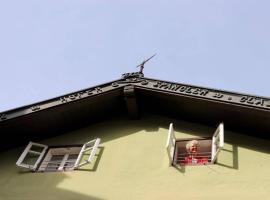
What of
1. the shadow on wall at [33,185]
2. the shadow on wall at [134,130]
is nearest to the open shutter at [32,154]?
the shadow on wall at [33,185]

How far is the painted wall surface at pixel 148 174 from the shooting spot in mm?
9188

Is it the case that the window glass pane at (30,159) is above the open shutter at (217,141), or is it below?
below

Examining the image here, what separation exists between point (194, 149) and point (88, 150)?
2555 mm

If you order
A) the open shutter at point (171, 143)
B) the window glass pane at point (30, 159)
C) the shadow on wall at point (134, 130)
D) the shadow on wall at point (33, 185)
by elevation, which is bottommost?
the shadow on wall at point (33, 185)

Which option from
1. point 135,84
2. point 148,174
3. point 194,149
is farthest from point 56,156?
point 194,149

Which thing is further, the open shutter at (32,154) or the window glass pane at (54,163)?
the window glass pane at (54,163)

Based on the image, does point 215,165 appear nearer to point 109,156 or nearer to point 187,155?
point 187,155

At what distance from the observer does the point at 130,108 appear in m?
11.9

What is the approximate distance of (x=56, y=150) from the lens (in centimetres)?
1165

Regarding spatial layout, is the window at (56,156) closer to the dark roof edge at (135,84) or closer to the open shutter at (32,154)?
the open shutter at (32,154)

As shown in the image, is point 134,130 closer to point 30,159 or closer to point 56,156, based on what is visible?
point 56,156

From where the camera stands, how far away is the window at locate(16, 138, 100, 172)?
10.8 metres

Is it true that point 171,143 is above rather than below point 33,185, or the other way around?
above

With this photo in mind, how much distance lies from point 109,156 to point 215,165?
254 centimetres
